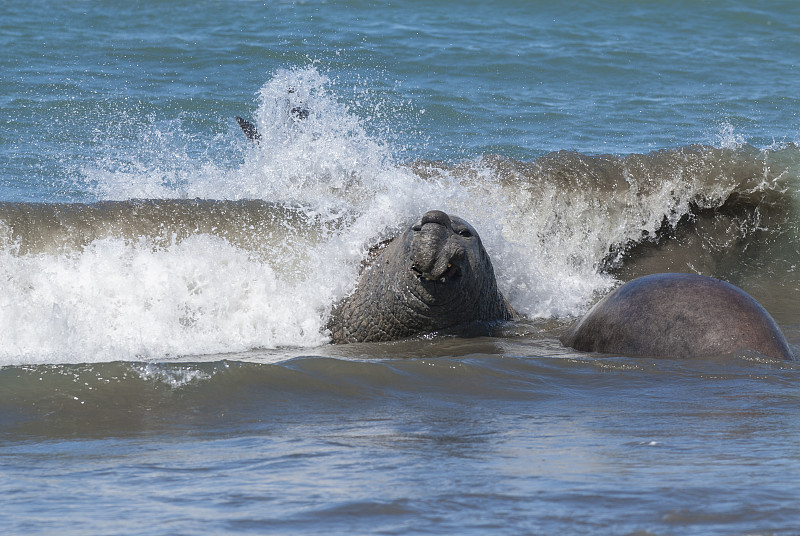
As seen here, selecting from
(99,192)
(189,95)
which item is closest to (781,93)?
(189,95)

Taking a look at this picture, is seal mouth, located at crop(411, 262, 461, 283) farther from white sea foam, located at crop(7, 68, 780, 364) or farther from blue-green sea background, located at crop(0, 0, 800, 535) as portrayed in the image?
white sea foam, located at crop(7, 68, 780, 364)

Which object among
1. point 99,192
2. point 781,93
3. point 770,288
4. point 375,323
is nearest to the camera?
point 375,323

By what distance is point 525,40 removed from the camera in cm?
1733

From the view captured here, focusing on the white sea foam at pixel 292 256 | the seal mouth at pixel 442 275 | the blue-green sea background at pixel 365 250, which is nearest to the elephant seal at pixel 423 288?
the seal mouth at pixel 442 275

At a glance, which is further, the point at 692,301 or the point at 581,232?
Answer: the point at 581,232

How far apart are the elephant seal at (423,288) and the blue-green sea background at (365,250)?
0.17 meters

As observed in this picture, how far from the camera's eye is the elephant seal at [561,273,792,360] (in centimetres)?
520

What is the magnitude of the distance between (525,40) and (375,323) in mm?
11725

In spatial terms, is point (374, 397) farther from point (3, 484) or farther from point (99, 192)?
point (99, 192)

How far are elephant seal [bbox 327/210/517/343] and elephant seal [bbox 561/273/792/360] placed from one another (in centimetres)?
106

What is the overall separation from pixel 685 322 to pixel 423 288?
1.72 m

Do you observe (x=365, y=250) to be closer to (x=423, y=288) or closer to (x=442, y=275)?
(x=423, y=288)

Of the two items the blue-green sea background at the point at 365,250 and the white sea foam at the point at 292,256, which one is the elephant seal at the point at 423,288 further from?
the white sea foam at the point at 292,256

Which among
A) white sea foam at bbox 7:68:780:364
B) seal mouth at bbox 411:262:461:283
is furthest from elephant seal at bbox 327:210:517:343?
white sea foam at bbox 7:68:780:364
